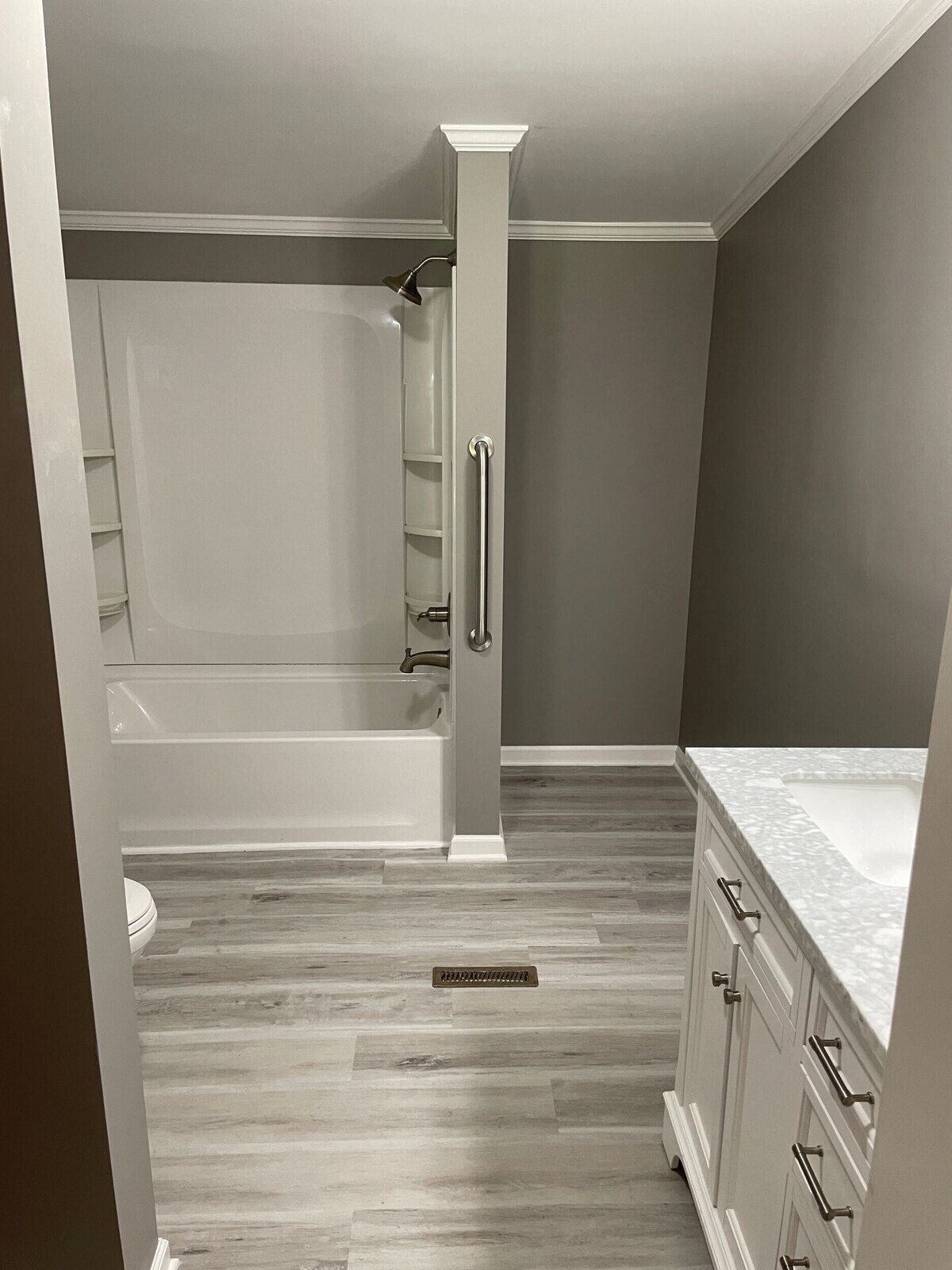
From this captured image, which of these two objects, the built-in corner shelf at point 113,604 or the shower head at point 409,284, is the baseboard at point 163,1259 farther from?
the shower head at point 409,284

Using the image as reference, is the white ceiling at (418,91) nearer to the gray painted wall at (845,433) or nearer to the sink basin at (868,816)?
the gray painted wall at (845,433)

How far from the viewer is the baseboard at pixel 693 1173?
4.75 ft

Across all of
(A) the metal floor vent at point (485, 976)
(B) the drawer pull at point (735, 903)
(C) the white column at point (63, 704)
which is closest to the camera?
(C) the white column at point (63, 704)

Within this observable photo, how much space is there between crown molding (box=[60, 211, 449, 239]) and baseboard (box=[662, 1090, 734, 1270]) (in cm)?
312

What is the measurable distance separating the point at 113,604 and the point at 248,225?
5.29 ft

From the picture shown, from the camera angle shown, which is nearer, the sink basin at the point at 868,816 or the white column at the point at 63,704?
the white column at the point at 63,704

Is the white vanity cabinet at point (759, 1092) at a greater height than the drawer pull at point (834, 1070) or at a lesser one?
lesser

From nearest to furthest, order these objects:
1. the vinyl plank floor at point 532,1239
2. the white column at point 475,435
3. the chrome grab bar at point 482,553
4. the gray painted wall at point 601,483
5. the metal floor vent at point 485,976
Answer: the vinyl plank floor at point 532,1239 → the metal floor vent at point 485,976 → the white column at point 475,435 → the chrome grab bar at point 482,553 → the gray painted wall at point 601,483

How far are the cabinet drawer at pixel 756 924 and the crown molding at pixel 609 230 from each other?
2.71 meters

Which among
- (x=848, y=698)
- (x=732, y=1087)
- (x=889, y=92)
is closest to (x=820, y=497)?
(x=848, y=698)

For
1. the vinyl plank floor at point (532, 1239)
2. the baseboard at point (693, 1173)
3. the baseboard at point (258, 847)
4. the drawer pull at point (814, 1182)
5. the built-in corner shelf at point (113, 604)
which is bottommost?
the vinyl plank floor at point (532, 1239)

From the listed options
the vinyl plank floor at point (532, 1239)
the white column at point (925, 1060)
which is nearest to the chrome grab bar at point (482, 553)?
the vinyl plank floor at point (532, 1239)

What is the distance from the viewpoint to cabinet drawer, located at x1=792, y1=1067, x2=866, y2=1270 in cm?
97

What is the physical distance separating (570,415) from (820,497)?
145 cm
